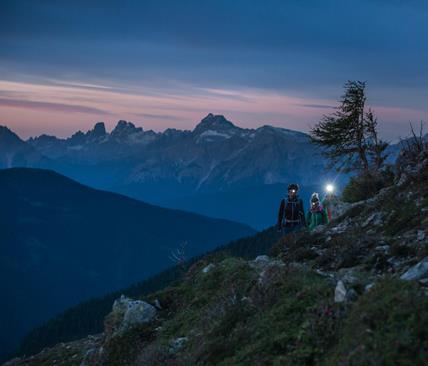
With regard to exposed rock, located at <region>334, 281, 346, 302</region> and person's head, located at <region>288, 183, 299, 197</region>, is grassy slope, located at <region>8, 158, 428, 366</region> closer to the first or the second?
exposed rock, located at <region>334, 281, 346, 302</region>

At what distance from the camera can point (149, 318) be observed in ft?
46.1

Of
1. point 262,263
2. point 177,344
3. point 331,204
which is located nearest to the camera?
point 177,344

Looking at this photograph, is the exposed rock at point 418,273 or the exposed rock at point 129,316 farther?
the exposed rock at point 129,316

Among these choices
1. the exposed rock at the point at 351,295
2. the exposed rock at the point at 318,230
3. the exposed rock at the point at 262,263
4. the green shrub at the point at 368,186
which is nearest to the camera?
the exposed rock at the point at 351,295

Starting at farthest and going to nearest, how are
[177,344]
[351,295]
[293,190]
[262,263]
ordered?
1. [293,190]
2. [262,263]
3. [177,344]
4. [351,295]

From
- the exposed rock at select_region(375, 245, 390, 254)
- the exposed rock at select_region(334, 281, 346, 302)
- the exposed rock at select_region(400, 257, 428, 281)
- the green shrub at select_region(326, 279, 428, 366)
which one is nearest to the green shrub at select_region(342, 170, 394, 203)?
the exposed rock at select_region(375, 245, 390, 254)

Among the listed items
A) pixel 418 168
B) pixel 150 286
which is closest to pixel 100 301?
pixel 150 286

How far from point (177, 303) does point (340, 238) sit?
5984 millimetres

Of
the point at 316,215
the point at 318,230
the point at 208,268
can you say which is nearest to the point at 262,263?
the point at 208,268

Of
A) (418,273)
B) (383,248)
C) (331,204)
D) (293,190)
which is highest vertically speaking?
(293,190)

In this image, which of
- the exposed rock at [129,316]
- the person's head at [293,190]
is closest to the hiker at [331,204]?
the person's head at [293,190]

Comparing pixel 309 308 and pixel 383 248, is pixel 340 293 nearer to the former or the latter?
pixel 309 308

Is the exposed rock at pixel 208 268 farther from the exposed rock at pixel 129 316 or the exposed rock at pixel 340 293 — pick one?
the exposed rock at pixel 340 293

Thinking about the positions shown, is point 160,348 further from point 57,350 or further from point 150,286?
point 150,286
